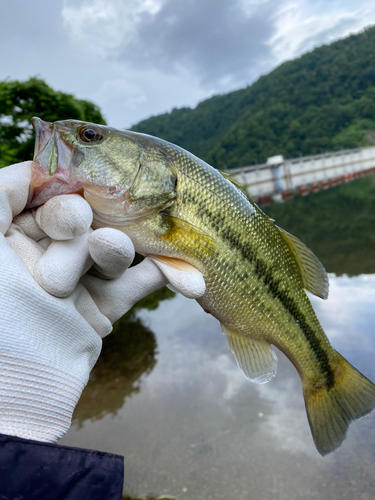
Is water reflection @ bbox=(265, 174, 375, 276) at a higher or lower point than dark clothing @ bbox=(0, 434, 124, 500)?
lower

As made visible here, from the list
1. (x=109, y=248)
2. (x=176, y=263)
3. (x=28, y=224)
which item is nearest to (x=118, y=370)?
(x=176, y=263)

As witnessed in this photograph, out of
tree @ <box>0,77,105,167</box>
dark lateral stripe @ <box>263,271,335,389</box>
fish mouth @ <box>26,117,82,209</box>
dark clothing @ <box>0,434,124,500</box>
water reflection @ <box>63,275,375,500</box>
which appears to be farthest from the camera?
tree @ <box>0,77,105,167</box>

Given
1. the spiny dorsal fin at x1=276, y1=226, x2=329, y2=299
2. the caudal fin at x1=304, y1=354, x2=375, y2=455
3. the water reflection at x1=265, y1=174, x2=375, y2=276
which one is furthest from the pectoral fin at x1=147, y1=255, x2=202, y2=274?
the water reflection at x1=265, y1=174, x2=375, y2=276

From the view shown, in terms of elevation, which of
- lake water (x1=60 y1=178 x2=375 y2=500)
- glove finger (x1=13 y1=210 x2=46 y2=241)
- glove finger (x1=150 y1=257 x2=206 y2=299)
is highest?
glove finger (x1=13 y1=210 x2=46 y2=241)

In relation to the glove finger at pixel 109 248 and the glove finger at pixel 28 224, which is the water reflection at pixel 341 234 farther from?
the glove finger at pixel 28 224

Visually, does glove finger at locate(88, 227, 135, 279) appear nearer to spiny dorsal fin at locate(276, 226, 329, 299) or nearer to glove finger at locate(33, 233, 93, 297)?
glove finger at locate(33, 233, 93, 297)
